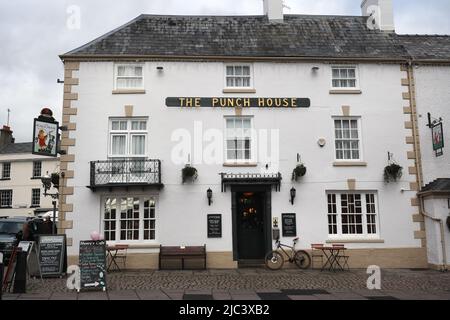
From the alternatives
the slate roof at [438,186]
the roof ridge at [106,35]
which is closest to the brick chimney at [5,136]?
the roof ridge at [106,35]

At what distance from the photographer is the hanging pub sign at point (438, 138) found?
15320 mm

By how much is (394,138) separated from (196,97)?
7390mm

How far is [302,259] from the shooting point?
1520cm

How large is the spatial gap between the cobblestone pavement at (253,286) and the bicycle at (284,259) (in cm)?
50

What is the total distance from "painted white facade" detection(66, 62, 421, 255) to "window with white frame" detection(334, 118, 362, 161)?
0.23 metres

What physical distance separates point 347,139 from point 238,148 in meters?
4.01

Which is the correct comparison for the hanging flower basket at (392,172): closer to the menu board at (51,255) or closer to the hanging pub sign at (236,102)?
the hanging pub sign at (236,102)

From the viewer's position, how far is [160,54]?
A: 16109 millimetres

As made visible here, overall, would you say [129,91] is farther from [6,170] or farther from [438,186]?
[6,170]

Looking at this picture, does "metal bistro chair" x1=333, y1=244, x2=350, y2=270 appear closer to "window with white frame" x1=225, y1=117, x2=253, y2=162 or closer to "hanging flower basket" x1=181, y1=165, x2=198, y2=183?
"window with white frame" x1=225, y1=117, x2=253, y2=162

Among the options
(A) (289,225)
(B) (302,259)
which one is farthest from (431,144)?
(B) (302,259)

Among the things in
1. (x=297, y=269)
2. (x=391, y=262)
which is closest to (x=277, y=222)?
(x=297, y=269)

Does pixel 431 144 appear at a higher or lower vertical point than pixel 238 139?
lower

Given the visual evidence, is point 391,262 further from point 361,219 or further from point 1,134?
point 1,134
